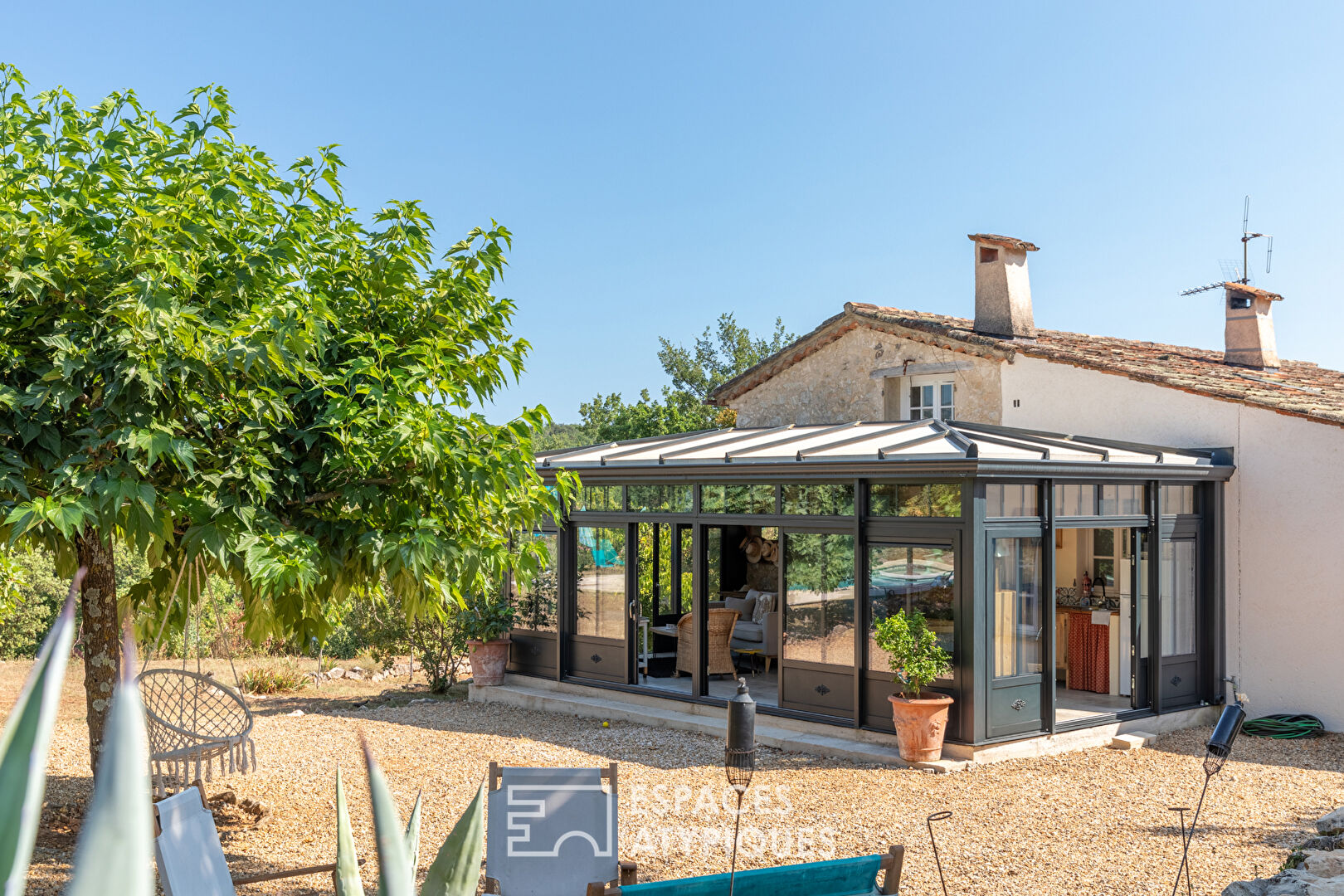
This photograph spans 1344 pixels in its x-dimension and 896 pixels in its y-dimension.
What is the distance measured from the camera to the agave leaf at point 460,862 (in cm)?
222

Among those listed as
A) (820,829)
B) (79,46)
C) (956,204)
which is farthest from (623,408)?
(820,829)

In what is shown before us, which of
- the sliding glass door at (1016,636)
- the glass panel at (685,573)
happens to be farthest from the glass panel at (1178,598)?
the glass panel at (685,573)

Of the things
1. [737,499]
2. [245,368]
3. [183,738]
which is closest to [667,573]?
[737,499]

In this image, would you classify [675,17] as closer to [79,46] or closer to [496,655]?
[79,46]

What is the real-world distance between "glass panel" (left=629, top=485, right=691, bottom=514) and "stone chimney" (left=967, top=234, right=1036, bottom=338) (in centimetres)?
527

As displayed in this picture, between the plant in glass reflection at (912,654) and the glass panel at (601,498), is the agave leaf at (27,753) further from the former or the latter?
the glass panel at (601,498)

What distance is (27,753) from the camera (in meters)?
0.88

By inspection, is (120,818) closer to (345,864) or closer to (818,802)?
(345,864)

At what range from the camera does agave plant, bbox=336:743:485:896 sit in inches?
51.0

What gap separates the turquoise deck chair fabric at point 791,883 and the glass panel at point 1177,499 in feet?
25.8

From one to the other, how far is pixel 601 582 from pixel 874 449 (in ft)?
12.2

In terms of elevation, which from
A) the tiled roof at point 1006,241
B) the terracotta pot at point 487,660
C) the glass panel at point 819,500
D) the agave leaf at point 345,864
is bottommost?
the terracotta pot at point 487,660

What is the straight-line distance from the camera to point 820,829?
6.91 metres

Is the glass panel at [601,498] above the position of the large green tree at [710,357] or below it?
below
